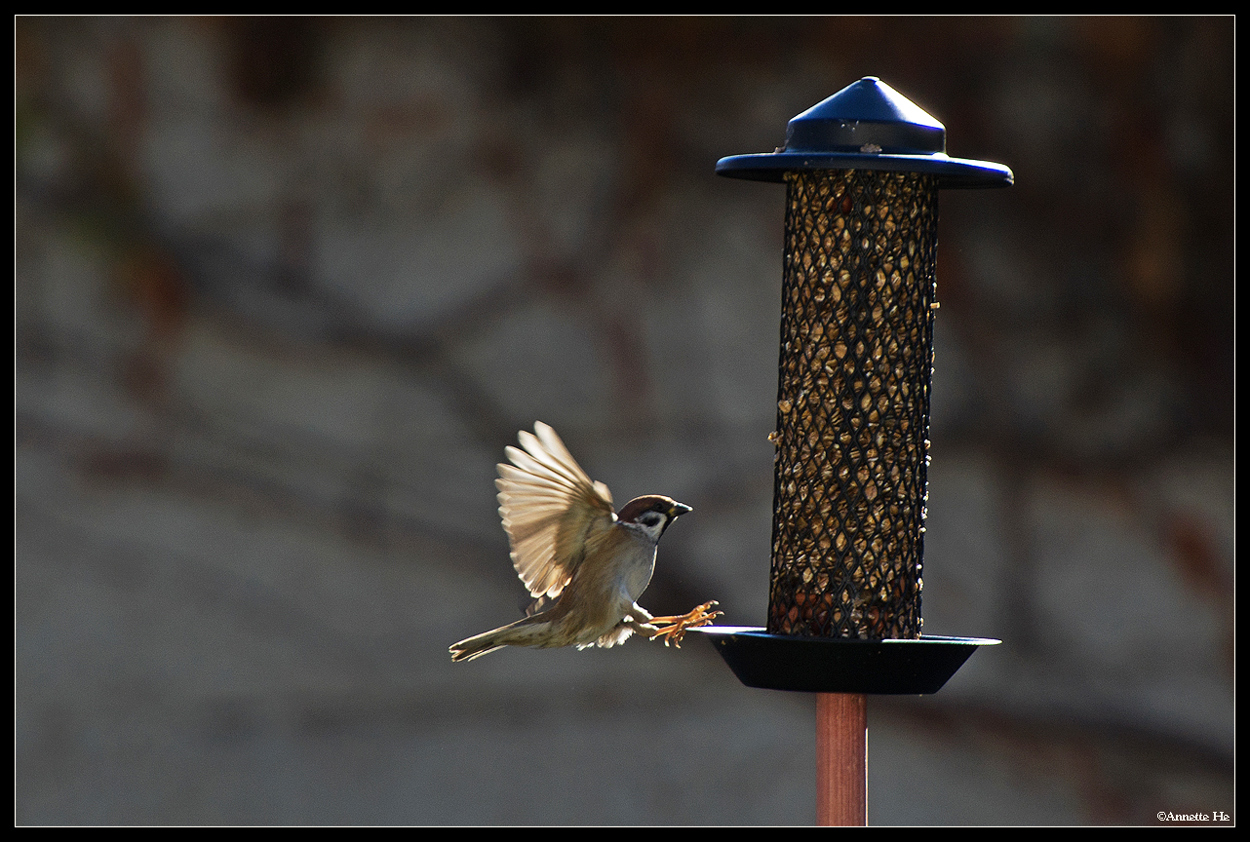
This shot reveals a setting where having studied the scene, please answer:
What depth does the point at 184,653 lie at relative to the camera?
541 cm

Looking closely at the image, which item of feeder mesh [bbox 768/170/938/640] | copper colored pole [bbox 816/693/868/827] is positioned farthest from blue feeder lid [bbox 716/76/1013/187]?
copper colored pole [bbox 816/693/868/827]

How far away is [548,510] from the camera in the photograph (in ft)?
9.81

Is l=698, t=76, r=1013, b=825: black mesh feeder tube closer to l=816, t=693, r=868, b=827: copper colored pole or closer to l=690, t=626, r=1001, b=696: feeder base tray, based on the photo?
l=690, t=626, r=1001, b=696: feeder base tray

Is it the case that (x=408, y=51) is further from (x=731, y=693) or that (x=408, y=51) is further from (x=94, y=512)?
(x=731, y=693)

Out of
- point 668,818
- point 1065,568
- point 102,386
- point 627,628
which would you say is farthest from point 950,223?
point 102,386

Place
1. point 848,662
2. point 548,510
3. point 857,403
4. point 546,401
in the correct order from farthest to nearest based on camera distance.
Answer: point 546,401 → point 548,510 → point 857,403 → point 848,662

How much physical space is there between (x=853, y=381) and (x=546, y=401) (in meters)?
2.94

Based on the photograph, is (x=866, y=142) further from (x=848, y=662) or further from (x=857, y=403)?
(x=848, y=662)

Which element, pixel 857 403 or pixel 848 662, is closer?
pixel 848 662

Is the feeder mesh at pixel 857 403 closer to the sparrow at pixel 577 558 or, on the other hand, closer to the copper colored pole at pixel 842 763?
the copper colored pole at pixel 842 763

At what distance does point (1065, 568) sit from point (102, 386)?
384 cm

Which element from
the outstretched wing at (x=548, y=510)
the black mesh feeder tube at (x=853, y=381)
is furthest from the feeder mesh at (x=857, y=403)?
the outstretched wing at (x=548, y=510)

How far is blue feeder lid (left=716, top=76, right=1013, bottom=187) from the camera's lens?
2.45 meters

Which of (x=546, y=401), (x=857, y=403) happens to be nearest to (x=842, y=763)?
(x=857, y=403)
